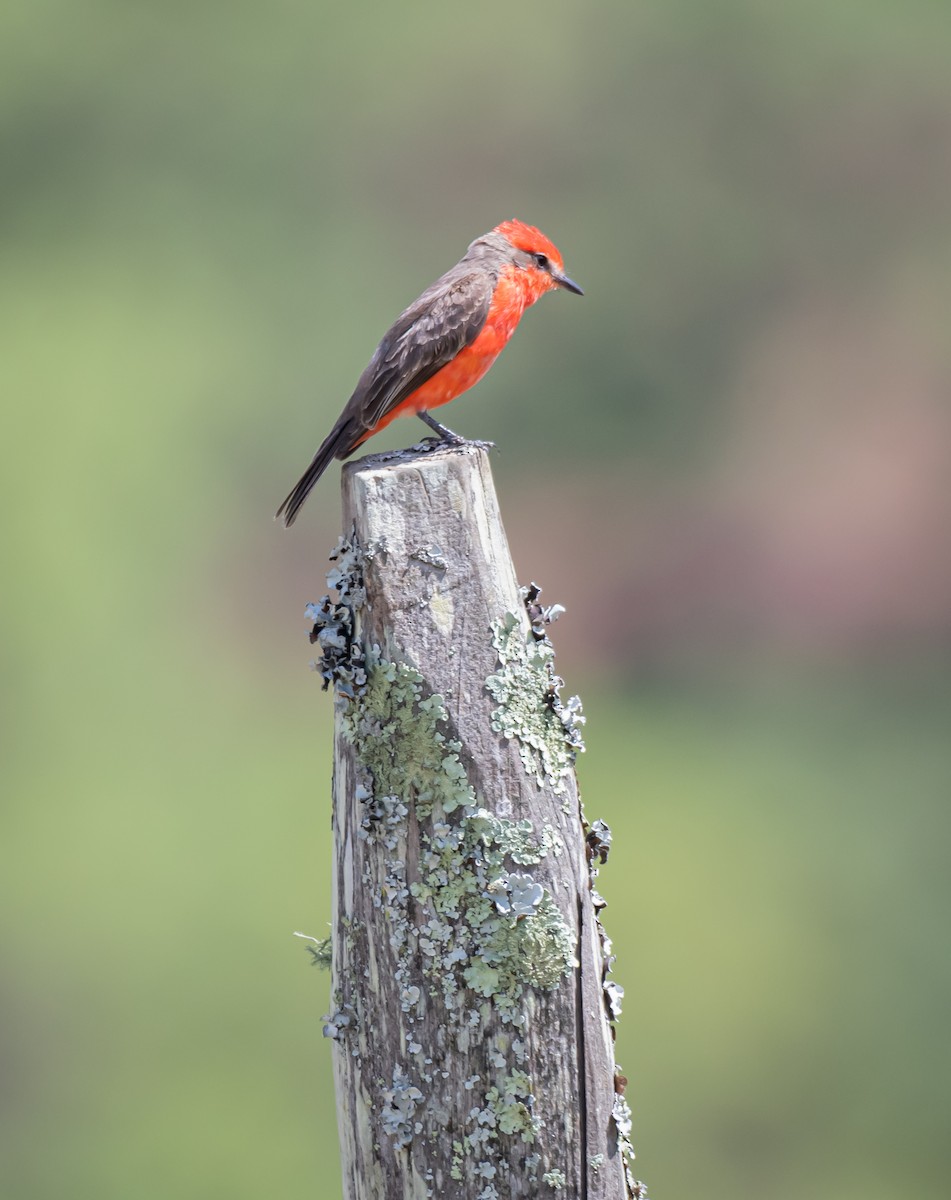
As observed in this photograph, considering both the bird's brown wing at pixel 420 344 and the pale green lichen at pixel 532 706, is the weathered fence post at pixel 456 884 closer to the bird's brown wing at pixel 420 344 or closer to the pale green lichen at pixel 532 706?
the pale green lichen at pixel 532 706

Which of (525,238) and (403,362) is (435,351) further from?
(525,238)

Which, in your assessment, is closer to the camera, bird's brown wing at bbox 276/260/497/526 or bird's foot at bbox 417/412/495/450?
bird's foot at bbox 417/412/495/450

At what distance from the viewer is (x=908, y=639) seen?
5.00 m

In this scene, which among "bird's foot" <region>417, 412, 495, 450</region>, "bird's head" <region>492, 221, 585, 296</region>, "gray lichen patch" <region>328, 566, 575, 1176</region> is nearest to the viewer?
"gray lichen patch" <region>328, 566, 575, 1176</region>

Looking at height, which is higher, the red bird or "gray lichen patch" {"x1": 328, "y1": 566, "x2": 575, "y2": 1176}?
the red bird

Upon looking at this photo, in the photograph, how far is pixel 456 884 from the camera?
4.77 feet

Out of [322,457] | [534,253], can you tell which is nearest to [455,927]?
[322,457]

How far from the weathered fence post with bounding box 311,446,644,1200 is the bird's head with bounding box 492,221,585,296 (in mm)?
1404

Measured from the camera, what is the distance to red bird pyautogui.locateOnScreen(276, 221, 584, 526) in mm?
2383

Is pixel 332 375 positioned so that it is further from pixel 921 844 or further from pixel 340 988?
pixel 340 988

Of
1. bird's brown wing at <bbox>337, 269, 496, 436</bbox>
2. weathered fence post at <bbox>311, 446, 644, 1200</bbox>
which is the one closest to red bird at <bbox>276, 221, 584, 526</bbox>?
bird's brown wing at <bbox>337, 269, 496, 436</bbox>

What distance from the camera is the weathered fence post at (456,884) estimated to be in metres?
1.45

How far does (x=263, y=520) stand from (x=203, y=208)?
1590 millimetres

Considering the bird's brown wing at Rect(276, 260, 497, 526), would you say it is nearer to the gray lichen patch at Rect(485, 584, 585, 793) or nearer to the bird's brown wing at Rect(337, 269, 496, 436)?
the bird's brown wing at Rect(337, 269, 496, 436)
